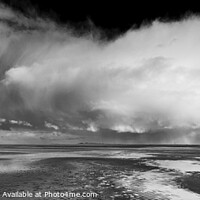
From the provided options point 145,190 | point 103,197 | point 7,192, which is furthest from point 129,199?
point 7,192

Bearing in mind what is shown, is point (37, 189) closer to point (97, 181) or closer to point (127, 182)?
point (97, 181)

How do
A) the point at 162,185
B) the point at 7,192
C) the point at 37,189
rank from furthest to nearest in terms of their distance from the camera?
the point at 162,185
the point at 37,189
the point at 7,192

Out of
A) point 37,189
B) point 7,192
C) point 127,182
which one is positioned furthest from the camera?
point 127,182

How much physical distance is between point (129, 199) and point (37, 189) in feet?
25.6

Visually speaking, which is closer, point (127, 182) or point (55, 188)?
point (55, 188)

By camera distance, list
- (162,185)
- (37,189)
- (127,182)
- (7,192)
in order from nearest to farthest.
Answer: (7,192) < (37,189) < (162,185) < (127,182)

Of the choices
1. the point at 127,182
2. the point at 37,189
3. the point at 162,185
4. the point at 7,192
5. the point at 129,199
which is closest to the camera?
the point at 129,199

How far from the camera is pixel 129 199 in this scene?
16.7m

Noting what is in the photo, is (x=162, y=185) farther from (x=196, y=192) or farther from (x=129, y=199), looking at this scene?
(x=129, y=199)

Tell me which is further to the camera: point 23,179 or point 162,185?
point 23,179

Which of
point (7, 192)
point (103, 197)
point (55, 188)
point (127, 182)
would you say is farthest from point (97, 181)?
point (7, 192)

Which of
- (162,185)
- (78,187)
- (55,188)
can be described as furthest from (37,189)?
(162,185)

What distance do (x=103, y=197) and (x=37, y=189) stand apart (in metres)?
5.98

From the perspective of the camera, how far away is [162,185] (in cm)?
2156
